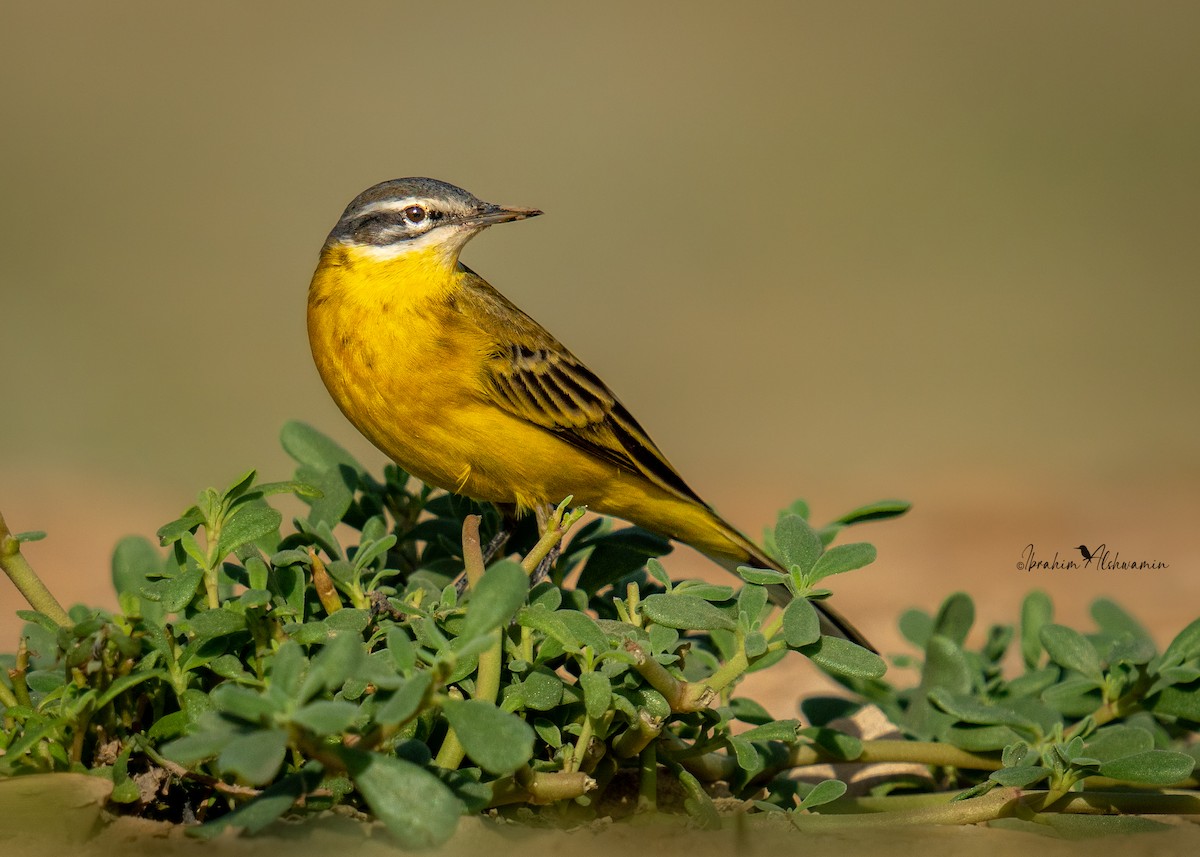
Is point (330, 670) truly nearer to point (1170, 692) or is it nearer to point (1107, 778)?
point (1107, 778)

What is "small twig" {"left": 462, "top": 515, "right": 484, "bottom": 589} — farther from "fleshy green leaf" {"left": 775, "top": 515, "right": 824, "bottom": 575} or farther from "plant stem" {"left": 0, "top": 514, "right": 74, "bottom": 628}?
"plant stem" {"left": 0, "top": 514, "right": 74, "bottom": 628}

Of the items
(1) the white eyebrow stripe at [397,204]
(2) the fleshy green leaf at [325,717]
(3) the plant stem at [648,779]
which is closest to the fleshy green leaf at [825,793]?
(3) the plant stem at [648,779]

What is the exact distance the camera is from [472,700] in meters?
2.19

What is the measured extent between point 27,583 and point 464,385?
2265 millimetres

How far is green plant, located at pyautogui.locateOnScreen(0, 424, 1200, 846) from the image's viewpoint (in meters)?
2.08

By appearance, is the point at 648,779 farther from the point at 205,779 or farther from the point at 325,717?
the point at 325,717

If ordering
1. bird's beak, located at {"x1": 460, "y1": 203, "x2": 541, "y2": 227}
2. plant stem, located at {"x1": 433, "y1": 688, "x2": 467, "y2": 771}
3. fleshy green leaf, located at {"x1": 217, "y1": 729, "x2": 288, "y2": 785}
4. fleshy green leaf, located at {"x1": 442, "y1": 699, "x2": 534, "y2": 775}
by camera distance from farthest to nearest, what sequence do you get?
bird's beak, located at {"x1": 460, "y1": 203, "x2": 541, "y2": 227}, plant stem, located at {"x1": 433, "y1": 688, "x2": 467, "y2": 771}, fleshy green leaf, located at {"x1": 442, "y1": 699, "x2": 534, "y2": 775}, fleshy green leaf, located at {"x1": 217, "y1": 729, "x2": 288, "y2": 785}

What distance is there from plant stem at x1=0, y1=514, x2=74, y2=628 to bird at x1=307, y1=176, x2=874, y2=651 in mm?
1923

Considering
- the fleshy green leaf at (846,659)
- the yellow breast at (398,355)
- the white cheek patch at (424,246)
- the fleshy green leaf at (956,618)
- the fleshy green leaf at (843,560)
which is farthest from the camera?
the white cheek patch at (424,246)

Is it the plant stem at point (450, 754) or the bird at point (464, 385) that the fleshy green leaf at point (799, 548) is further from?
the bird at point (464, 385)

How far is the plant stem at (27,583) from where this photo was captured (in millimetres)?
2746

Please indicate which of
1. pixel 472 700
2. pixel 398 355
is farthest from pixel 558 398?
Answer: pixel 472 700

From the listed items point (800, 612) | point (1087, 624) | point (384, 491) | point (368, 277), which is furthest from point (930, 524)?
point (800, 612)

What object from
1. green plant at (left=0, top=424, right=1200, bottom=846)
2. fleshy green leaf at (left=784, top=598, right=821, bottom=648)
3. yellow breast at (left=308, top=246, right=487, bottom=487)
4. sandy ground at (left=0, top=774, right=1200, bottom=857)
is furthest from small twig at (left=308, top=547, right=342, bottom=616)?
yellow breast at (left=308, top=246, right=487, bottom=487)
